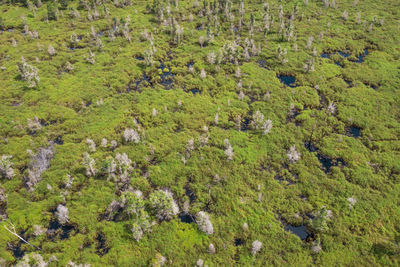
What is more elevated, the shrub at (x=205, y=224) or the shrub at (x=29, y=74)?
the shrub at (x=29, y=74)

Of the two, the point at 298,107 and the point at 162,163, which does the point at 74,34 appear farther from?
the point at 298,107

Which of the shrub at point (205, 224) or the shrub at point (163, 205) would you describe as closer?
the shrub at point (205, 224)

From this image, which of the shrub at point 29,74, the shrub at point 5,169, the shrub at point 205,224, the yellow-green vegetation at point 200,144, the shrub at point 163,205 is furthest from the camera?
the shrub at point 29,74

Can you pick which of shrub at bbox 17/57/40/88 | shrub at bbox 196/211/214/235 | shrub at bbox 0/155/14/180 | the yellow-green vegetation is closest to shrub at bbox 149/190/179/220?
the yellow-green vegetation

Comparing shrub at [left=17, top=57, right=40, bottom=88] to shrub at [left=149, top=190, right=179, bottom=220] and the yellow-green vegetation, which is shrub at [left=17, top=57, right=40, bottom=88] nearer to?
the yellow-green vegetation

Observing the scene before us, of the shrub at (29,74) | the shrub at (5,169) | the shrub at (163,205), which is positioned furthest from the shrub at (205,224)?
the shrub at (29,74)

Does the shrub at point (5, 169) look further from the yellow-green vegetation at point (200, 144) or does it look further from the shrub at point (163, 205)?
the shrub at point (163, 205)

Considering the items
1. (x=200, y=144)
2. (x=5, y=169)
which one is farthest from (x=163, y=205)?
(x=5, y=169)

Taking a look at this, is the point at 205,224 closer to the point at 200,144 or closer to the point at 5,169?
the point at 200,144
